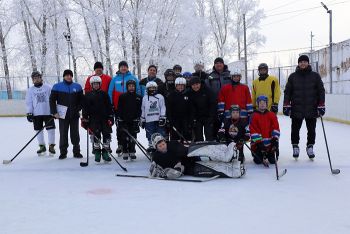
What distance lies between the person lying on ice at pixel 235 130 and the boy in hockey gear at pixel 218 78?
61cm

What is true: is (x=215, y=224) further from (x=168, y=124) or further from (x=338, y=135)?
(x=338, y=135)

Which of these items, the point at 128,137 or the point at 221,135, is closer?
the point at 221,135

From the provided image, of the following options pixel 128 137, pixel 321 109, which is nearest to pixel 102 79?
pixel 128 137

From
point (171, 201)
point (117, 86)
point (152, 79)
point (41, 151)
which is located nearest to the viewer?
point (171, 201)

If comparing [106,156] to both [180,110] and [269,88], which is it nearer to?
[180,110]

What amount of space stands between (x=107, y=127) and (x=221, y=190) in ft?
8.66

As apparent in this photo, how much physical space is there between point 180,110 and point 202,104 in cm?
33

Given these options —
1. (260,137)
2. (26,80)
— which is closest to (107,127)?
(260,137)

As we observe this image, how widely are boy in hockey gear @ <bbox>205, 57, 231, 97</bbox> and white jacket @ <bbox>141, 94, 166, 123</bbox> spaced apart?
2.76ft

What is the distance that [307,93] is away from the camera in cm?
664

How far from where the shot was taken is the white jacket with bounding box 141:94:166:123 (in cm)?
667

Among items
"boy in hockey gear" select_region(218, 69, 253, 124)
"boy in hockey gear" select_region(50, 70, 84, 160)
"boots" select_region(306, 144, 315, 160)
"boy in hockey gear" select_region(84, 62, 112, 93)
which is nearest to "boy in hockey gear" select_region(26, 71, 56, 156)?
"boy in hockey gear" select_region(50, 70, 84, 160)

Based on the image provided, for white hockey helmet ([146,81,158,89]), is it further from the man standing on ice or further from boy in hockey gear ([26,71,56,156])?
boy in hockey gear ([26,71,56,156])

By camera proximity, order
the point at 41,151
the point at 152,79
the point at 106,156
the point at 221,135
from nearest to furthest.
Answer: the point at 221,135
the point at 106,156
the point at 152,79
the point at 41,151
